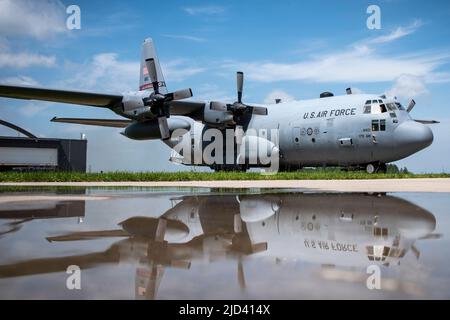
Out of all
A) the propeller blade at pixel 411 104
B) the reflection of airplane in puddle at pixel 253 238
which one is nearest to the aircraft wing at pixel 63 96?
the propeller blade at pixel 411 104

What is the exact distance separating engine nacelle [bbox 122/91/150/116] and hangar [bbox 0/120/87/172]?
98.3ft

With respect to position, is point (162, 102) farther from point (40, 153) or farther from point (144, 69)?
point (40, 153)

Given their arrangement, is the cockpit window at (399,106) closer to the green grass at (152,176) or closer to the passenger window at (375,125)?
the passenger window at (375,125)

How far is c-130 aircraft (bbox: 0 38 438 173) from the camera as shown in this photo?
22109mm

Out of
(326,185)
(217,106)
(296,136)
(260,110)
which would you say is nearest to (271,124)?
(260,110)

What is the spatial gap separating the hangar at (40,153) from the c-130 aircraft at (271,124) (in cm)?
2232

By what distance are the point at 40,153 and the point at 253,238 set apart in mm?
50337

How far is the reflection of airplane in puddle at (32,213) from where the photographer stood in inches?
236

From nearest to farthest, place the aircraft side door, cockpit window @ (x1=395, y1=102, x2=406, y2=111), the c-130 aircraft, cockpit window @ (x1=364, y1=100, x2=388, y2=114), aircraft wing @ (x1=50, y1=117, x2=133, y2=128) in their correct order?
the c-130 aircraft, cockpit window @ (x1=364, y1=100, x2=388, y2=114), cockpit window @ (x1=395, y1=102, x2=406, y2=111), the aircraft side door, aircraft wing @ (x1=50, y1=117, x2=133, y2=128)

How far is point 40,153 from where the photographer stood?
50.4 meters

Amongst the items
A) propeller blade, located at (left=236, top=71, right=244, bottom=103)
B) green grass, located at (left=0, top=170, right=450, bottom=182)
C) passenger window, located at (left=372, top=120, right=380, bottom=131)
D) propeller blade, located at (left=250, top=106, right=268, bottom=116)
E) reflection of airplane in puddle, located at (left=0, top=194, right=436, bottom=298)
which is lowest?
reflection of airplane in puddle, located at (left=0, top=194, right=436, bottom=298)

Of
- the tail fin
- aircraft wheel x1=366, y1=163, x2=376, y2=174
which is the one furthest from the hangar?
aircraft wheel x1=366, y1=163, x2=376, y2=174

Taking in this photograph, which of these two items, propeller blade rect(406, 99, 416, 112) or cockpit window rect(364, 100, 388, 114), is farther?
propeller blade rect(406, 99, 416, 112)

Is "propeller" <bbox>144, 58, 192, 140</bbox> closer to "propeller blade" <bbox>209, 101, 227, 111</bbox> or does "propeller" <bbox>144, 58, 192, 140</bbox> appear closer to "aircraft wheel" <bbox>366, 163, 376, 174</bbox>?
"propeller blade" <bbox>209, 101, 227, 111</bbox>
